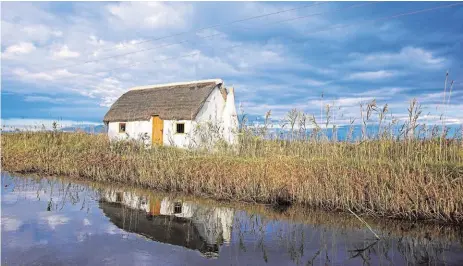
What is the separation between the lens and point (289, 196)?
31.8 ft

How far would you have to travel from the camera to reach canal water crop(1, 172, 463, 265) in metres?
5.80

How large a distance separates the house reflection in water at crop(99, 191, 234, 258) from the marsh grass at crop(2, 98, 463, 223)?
1284 mm

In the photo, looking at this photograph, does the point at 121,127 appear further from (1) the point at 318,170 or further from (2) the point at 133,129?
(1) the point at 318,170

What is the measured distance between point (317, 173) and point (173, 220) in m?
3.65

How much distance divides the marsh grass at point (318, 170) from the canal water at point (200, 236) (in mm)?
435

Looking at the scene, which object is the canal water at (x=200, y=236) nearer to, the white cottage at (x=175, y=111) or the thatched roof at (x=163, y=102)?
the white cottage at (x=175, y=111)

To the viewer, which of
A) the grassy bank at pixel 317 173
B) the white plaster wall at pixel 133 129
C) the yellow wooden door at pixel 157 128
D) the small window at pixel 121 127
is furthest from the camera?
the small window at pixel 121 127

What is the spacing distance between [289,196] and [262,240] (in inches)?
121

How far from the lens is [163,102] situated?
25.4 metres

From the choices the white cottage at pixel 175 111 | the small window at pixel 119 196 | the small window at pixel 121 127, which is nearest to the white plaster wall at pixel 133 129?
the white cottage at pixel 175 111

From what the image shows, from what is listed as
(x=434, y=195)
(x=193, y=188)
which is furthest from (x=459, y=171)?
(x=193, y=188)

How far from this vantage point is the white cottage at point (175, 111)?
23.3m

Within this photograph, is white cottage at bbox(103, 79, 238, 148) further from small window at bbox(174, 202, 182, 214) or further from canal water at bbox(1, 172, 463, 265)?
canal water at bbox(1, 172, 463, 265)

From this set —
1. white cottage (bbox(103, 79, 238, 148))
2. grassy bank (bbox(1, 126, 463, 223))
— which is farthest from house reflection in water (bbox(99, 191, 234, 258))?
white cottage (bbox(103, 79, 238, 148))
